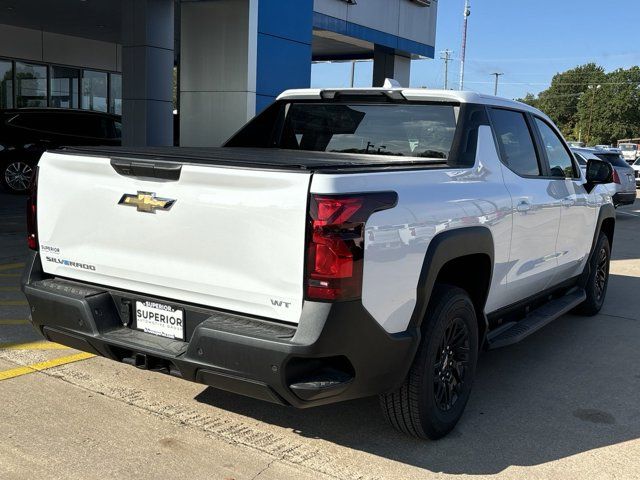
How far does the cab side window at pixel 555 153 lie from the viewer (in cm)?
541

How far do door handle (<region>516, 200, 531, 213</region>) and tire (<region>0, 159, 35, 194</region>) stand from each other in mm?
12077

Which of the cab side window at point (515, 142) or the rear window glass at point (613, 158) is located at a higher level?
the cab side window at point (515, 142)

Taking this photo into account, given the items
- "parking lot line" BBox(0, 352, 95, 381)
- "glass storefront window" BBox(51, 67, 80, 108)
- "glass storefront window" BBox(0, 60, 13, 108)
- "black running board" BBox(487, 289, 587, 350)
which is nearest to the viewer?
"black running board" BBox(487, 289, 587, 350)

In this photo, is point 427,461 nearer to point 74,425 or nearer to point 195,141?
point 74,425

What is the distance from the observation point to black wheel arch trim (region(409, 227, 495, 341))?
11.0 feet

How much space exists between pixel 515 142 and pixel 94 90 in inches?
737

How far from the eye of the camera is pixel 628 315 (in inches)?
272

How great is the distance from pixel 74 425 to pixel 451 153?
271 centimetres

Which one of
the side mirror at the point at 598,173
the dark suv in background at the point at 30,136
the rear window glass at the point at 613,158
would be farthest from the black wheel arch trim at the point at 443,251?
the rear window glass at the point at 613,158

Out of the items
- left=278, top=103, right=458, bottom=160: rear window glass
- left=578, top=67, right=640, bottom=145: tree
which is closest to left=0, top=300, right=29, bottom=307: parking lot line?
left=278, top=103, right=458, bottom=160: rear window glass

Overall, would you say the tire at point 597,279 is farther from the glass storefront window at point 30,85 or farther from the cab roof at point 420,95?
the glass storefront window at point 30,85

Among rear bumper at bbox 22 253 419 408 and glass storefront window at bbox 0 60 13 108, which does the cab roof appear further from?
glass storefront window at bbox 0 60 13 108

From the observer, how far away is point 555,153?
5578mm

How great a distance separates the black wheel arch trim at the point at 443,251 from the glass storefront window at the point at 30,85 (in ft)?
59.2
